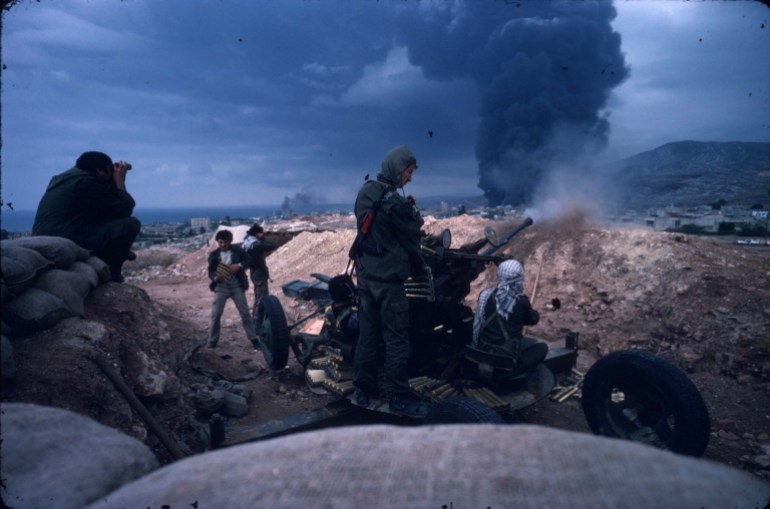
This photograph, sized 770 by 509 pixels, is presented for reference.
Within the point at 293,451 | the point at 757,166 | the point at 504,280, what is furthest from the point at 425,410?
the point at 757,166

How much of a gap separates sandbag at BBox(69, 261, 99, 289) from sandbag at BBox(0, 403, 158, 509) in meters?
1.97

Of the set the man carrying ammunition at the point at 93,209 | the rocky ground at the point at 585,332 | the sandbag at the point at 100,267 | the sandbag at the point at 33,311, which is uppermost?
the man carrying ammunition at the point at 93,209

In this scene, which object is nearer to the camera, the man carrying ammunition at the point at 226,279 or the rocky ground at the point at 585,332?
the rocky ground at the point at 585,332

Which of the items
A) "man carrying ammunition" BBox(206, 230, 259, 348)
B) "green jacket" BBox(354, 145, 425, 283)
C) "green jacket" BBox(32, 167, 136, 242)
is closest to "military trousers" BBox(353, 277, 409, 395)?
"green jacket" BBox(354, 145, 425, 283)

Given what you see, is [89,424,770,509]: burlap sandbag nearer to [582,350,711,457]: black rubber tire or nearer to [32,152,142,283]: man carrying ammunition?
[582,350,711,457]: black rubber tire

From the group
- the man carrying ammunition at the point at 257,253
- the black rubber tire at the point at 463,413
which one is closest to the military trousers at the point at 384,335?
the black rubber tire at the point at 463,413

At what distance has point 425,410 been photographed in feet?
11.5

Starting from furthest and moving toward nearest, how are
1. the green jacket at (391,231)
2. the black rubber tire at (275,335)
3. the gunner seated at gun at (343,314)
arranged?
the black rubber tire at (275,335) < the gunner seated at gun at (343,314) < the green jacket at (391,231)

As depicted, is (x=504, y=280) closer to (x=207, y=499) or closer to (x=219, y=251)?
(x=207, y=499)

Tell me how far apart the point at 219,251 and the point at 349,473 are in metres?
6.31

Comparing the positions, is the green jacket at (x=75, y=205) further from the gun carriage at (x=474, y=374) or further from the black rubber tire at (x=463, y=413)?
the black rubber tire at (x=463, y=413)

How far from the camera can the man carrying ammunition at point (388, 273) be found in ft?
12.0

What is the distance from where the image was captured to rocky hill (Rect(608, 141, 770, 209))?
42.3 feet

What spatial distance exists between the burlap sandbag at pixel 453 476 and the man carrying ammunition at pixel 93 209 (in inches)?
128
